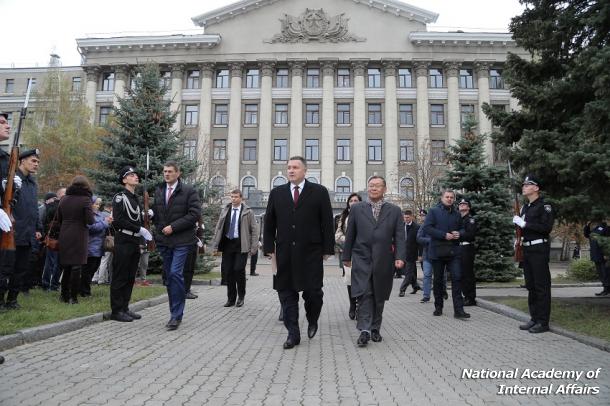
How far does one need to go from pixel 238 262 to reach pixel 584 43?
779 cm

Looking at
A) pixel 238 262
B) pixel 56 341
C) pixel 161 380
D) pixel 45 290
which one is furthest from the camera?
pixel 45 290

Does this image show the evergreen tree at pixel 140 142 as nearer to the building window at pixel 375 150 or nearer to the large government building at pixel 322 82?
the large government building at pixel 322 82

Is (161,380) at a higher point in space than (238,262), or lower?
lower

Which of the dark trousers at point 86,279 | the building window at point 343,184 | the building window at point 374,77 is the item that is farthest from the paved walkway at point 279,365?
the building window at point 374,77

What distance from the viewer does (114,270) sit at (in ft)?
25.1

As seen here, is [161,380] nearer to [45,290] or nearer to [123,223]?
[123,223]

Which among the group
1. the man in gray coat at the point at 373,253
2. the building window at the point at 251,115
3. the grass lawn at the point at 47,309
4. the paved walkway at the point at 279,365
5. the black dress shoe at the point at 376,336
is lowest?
the paved walkway at the point at 279,365

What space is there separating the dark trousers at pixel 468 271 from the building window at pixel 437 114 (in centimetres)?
4272

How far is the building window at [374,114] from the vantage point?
2026 inches

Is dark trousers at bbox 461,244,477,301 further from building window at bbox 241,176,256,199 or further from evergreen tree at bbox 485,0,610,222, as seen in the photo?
building window at bbox 241,176,256,199

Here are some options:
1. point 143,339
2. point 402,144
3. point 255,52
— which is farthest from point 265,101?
point 143,339

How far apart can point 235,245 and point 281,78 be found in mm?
45094

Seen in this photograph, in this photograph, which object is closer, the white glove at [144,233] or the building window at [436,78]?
the white glove at [144,233]

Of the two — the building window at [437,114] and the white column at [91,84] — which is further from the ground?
the white column at [91,84]
